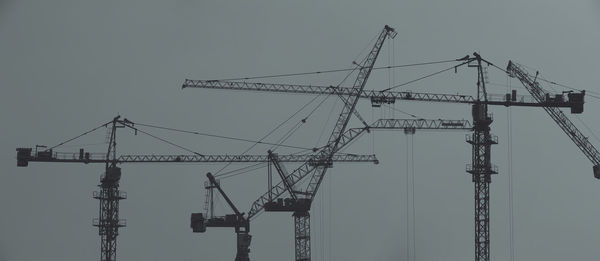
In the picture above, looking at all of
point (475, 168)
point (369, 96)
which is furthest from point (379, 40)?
point (475, 168)

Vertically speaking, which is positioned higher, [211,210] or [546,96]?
[546,96]

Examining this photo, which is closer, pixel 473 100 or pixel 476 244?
pixel 476 244

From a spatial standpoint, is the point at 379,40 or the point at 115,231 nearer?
the point at 115,231

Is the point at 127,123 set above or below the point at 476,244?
above

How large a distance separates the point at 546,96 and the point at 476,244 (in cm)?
2800

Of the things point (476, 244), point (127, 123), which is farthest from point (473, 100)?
point (127, 123)

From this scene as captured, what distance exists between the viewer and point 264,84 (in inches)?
7451

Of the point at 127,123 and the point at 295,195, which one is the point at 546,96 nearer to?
the point at 295,195

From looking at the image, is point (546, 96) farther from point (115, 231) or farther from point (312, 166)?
point (115, 231)

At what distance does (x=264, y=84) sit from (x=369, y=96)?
17779 mm

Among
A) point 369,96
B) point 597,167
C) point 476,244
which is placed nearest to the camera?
point 476,244

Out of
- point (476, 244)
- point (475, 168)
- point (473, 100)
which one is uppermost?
point (473, 100)

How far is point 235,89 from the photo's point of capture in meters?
191

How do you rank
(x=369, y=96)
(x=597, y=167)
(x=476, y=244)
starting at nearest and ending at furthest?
1. (x=476, y=244)
2. (x=597, y=167)
3. (x=369, y=96)
